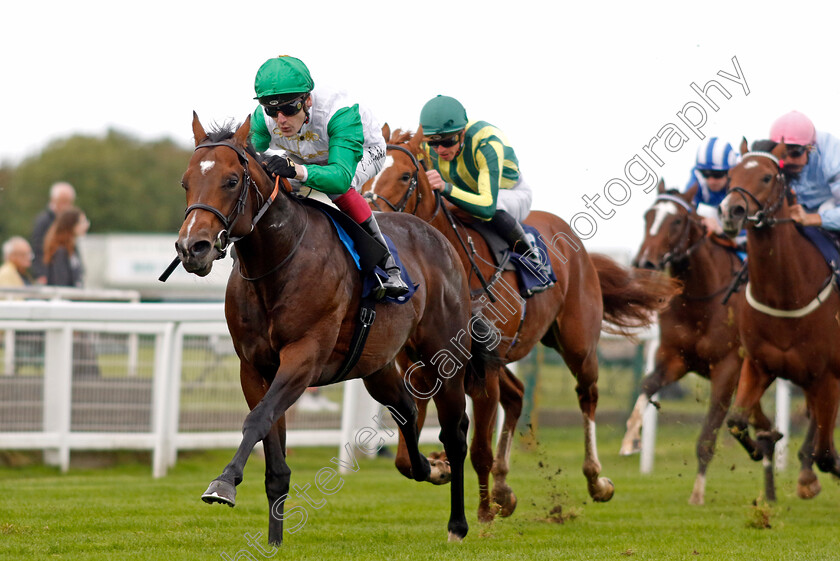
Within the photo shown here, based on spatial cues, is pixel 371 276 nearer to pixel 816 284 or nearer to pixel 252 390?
pixel 252 390

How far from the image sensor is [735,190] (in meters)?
6.89

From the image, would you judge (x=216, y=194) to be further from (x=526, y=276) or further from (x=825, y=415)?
(x=825, y=415)

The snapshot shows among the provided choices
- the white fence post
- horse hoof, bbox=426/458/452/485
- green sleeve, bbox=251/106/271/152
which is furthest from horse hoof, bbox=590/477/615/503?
the white fence post

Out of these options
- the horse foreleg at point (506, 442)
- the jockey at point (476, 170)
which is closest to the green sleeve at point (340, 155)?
the jockey at point (476, 170)

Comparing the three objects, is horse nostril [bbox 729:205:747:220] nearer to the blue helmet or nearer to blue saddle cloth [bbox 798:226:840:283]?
blue saddle cloth [bbox 798:226:840:283]

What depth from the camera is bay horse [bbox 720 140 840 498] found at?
684 cm

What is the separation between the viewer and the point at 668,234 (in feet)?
28.7

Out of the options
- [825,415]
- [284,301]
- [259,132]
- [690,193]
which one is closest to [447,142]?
[259,132]

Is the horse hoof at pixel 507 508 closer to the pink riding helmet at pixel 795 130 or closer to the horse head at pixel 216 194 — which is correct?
the horse head at pixel 216 194

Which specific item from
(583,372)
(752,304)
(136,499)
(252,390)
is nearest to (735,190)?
(752,304)

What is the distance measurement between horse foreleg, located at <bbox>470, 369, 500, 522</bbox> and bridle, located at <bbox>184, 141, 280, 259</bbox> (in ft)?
6.43

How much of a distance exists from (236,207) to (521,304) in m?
2.59

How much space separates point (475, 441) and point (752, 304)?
7.07 ft

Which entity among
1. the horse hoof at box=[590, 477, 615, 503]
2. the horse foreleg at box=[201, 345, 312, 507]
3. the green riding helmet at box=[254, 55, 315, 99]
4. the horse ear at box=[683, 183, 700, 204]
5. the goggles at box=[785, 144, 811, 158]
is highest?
the green riding helmet at box=[254, 55, 315, 99]
